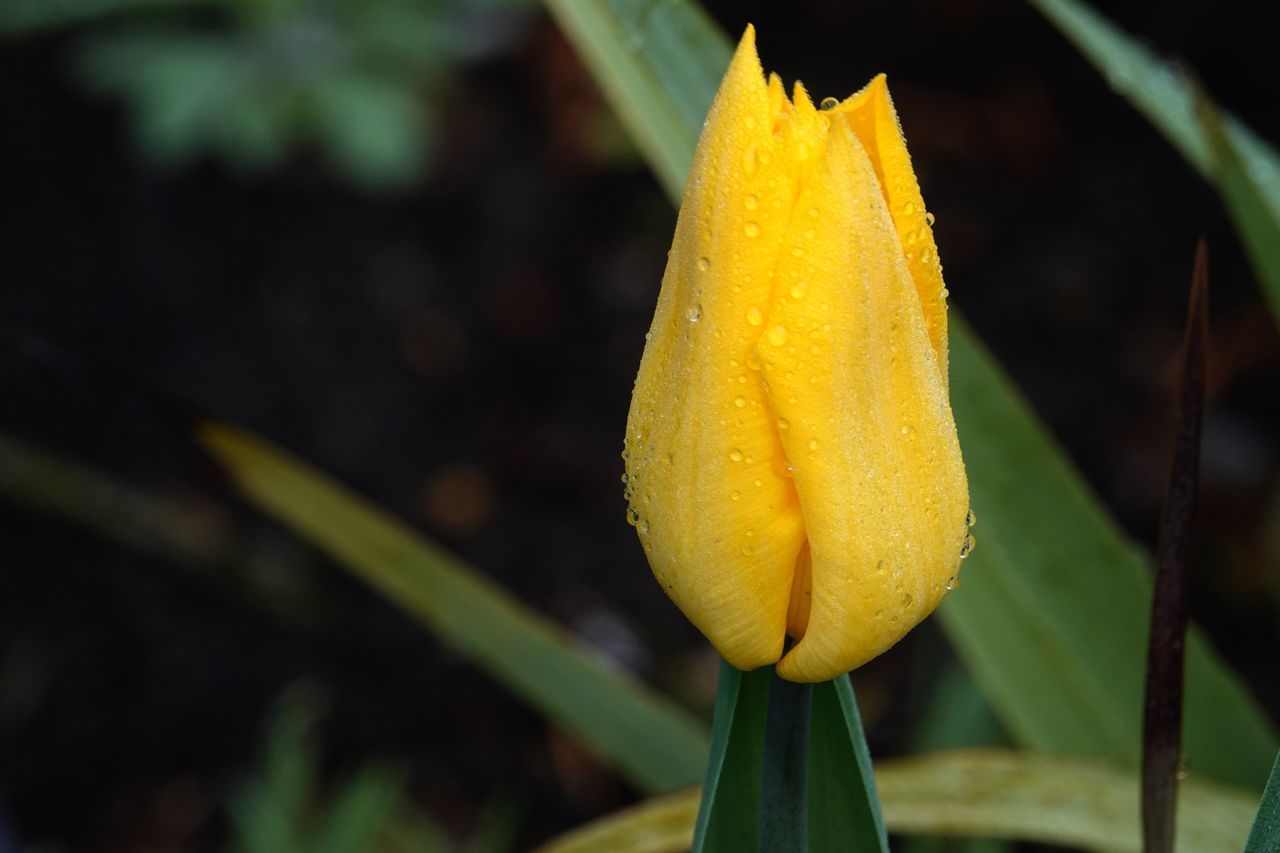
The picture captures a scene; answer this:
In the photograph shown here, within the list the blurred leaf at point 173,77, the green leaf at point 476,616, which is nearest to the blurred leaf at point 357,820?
the green leaf at point 476,616

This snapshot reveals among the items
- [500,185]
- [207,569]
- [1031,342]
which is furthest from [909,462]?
[500,185]

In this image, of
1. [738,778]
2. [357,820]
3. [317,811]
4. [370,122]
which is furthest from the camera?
[370,122]

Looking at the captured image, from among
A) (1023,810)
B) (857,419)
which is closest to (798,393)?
(857,419)

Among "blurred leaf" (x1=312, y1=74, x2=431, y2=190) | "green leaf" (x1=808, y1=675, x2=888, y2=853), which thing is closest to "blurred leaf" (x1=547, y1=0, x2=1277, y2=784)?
"green leaf" (x1=808, y1=675, x2=888, y2=853)

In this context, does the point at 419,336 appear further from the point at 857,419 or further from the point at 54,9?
→ the point at 857,419

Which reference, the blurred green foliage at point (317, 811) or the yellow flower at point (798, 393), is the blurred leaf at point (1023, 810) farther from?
the blurred green foliage at point (317, 811)

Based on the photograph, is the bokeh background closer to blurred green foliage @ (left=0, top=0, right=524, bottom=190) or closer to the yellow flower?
blurred green foliage @ (left=0, top=0, right=524, bottom=190)
